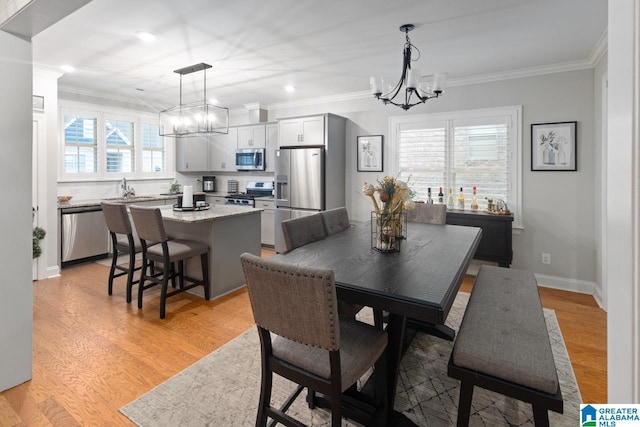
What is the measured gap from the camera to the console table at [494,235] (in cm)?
390

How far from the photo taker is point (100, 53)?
361 centimetres

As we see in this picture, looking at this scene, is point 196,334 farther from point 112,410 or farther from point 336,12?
point 336,12

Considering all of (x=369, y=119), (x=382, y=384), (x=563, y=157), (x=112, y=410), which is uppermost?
(x=369, y=119)

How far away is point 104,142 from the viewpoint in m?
5.65

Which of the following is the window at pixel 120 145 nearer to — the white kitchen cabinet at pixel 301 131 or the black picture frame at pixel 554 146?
the white kitchen cabinet at pixel 301 131

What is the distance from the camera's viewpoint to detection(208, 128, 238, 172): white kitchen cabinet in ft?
21.4

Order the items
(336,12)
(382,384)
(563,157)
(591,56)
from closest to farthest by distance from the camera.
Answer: (382,384)
(336,12)
(591,56)
(563,157)

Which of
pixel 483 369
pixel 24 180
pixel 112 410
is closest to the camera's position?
pixel 483 369

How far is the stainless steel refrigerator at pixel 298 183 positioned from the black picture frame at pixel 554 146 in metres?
2.75

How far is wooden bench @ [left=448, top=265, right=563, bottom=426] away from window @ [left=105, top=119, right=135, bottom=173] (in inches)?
239

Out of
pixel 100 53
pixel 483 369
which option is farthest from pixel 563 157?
pixel 100 53

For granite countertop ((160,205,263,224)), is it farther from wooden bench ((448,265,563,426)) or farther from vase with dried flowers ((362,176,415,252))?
wooden bench ((448,265,563,426))

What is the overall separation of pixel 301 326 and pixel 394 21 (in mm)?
2613

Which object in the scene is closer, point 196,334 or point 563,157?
point 196,334
